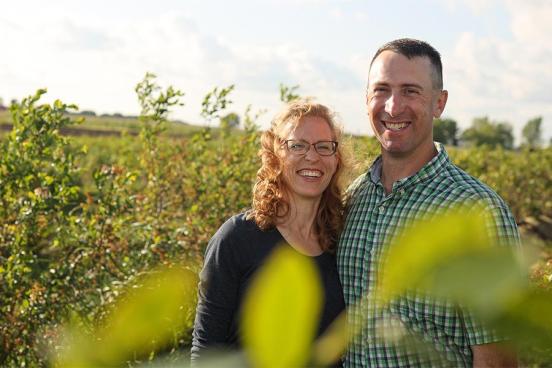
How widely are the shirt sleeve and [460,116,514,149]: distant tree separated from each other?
2254 inches

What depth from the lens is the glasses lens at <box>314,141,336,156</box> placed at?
3.10m

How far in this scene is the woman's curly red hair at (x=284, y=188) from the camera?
117 inches

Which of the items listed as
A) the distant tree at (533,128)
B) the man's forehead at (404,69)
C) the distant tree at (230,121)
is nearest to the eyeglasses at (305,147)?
the man's forehead at (404,69)

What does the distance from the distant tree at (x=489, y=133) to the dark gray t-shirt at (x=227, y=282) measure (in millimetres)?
57153

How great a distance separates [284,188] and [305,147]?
0.21m

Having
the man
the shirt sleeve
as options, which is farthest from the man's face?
the shirt sleeve

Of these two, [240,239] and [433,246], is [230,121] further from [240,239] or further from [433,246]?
[433,246]

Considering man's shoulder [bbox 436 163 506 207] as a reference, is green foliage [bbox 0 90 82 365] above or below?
below

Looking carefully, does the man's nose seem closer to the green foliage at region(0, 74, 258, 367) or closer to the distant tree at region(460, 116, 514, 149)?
the green foliage at region(0, 74, 258, 367)

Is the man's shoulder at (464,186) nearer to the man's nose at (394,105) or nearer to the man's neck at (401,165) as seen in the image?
the man's neck at (401,165)

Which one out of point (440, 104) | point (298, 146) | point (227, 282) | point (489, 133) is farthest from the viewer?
point (489, 133)

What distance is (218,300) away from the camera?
105 inches

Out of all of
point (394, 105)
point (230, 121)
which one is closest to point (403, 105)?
point (394, 105)

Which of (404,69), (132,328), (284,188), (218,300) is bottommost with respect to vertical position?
(218,300)
